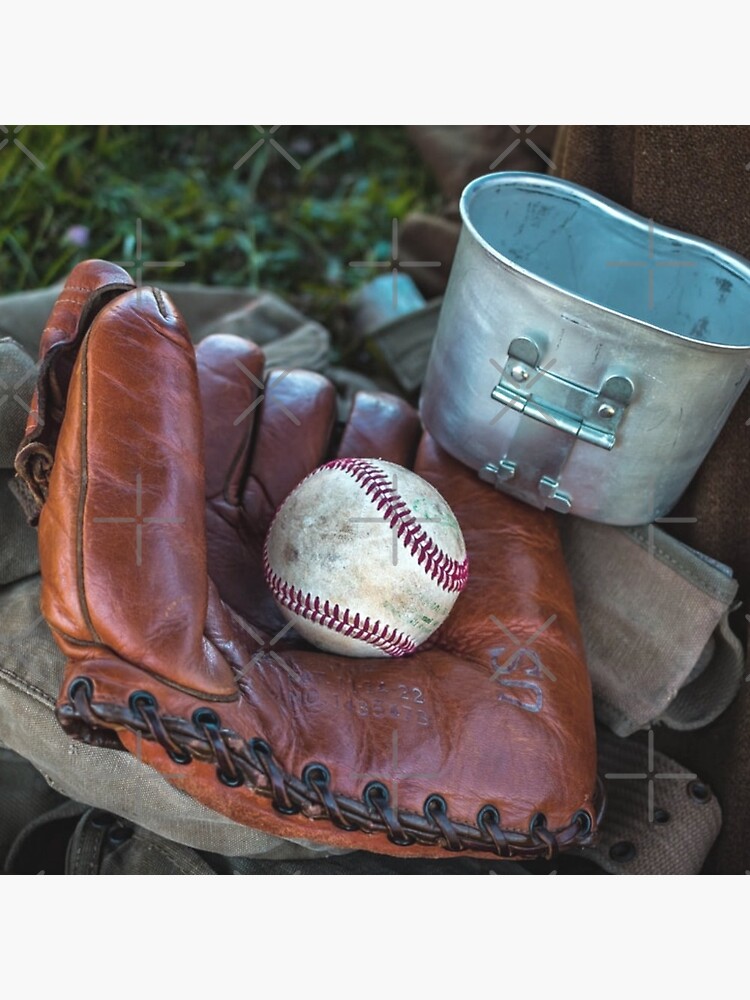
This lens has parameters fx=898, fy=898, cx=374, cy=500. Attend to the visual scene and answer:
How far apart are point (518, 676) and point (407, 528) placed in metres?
0.32

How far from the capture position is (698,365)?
1441mm

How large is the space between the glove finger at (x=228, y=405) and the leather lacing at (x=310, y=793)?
1.87ft

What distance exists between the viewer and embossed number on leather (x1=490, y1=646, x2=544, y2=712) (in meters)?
1.42

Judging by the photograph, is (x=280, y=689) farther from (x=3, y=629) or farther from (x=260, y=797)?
(x=3, y=629)

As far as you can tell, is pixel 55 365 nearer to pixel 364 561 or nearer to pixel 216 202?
pixel 364 561

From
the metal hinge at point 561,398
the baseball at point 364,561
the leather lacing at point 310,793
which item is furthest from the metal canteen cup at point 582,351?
the leather lacing at point 310,793

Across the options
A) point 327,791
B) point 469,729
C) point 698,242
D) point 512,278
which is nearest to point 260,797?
point 327,791

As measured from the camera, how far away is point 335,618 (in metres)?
1.35

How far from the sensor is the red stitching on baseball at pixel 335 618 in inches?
53.1

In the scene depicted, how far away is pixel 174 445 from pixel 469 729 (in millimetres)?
608

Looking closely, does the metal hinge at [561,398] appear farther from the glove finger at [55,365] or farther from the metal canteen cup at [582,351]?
the glove finger at [55,365]

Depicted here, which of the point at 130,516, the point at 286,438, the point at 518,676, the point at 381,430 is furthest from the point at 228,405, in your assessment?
the point at 518,676

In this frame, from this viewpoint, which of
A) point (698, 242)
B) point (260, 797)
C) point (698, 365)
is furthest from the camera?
point (698, 242)

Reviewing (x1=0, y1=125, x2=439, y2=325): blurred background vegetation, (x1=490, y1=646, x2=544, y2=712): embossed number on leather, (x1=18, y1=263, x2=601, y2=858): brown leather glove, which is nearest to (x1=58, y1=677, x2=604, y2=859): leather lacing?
(x1=18, y1=263, x2=601, y2=858): brown leather glove
